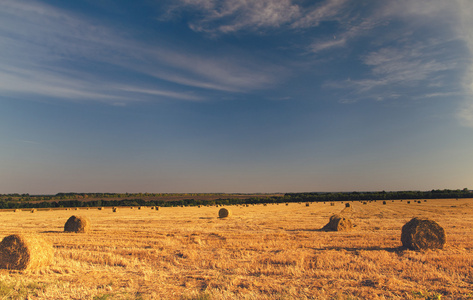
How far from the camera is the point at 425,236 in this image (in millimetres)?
14156

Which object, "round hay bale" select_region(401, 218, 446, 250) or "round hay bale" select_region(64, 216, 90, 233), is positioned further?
"round hay bale" select_region(64, 216, 90, 233)

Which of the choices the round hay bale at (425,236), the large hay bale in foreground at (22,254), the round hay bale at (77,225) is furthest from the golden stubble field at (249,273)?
the round hay bale at (77,225)

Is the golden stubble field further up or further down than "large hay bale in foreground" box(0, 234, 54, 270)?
further down

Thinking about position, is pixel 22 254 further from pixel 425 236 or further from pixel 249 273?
pixel 425 236

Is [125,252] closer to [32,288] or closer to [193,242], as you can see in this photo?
[193,242]

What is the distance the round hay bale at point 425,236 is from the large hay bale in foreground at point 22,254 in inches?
587

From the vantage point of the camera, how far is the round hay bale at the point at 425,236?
1405 cm

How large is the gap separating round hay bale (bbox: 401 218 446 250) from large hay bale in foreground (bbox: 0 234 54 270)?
48.9ft

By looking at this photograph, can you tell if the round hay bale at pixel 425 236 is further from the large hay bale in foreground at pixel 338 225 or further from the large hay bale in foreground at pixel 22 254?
the large hay bale in foreground at pixel 22 254

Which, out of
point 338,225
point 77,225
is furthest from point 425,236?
point 77,225

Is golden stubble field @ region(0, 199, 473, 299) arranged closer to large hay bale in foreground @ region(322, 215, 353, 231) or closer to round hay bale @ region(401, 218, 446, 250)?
round hay bale @ region(401, 218, 446, 250)

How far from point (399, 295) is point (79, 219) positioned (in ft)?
67.2

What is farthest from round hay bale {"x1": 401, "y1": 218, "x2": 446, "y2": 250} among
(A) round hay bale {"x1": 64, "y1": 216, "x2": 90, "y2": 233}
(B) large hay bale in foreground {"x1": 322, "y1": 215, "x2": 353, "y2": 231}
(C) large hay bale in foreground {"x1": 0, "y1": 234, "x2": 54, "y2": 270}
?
(A) round hay bale {"x1": 64, "y1": 216, "x2": 90, "y2": 233}

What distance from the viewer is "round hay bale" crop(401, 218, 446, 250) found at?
14047 mm
